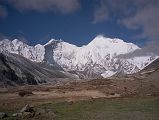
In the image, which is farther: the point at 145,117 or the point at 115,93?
the point at 115,93

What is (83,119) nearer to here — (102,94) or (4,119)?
(4,119)

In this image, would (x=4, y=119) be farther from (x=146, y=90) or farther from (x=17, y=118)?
(x=146, y=90)

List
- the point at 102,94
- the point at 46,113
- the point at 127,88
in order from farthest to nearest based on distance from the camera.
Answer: the point at 127,88, the point at 102,94, the point at 46,113

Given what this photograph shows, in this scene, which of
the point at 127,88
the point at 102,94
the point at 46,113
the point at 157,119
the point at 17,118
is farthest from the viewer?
the point at 127,88

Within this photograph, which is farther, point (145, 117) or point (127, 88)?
point (127, 88)

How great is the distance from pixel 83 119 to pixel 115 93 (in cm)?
4361

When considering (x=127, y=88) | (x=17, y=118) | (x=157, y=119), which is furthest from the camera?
(x=127, y=88)

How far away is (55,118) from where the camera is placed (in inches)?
1375

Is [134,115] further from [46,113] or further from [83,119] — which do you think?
[46,113]

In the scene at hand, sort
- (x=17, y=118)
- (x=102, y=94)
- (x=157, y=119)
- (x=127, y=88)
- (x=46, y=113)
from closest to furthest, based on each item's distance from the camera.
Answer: (x=157, y=119) < (x=17, y=118) < (x=46, y=113) < (x=102, y=94) < (x=127, y=88)

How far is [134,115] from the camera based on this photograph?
1420 inches

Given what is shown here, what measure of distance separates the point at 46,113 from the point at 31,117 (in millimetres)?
2406

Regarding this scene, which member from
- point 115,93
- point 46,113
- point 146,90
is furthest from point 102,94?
point 46,113

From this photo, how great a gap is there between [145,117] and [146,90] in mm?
46636
